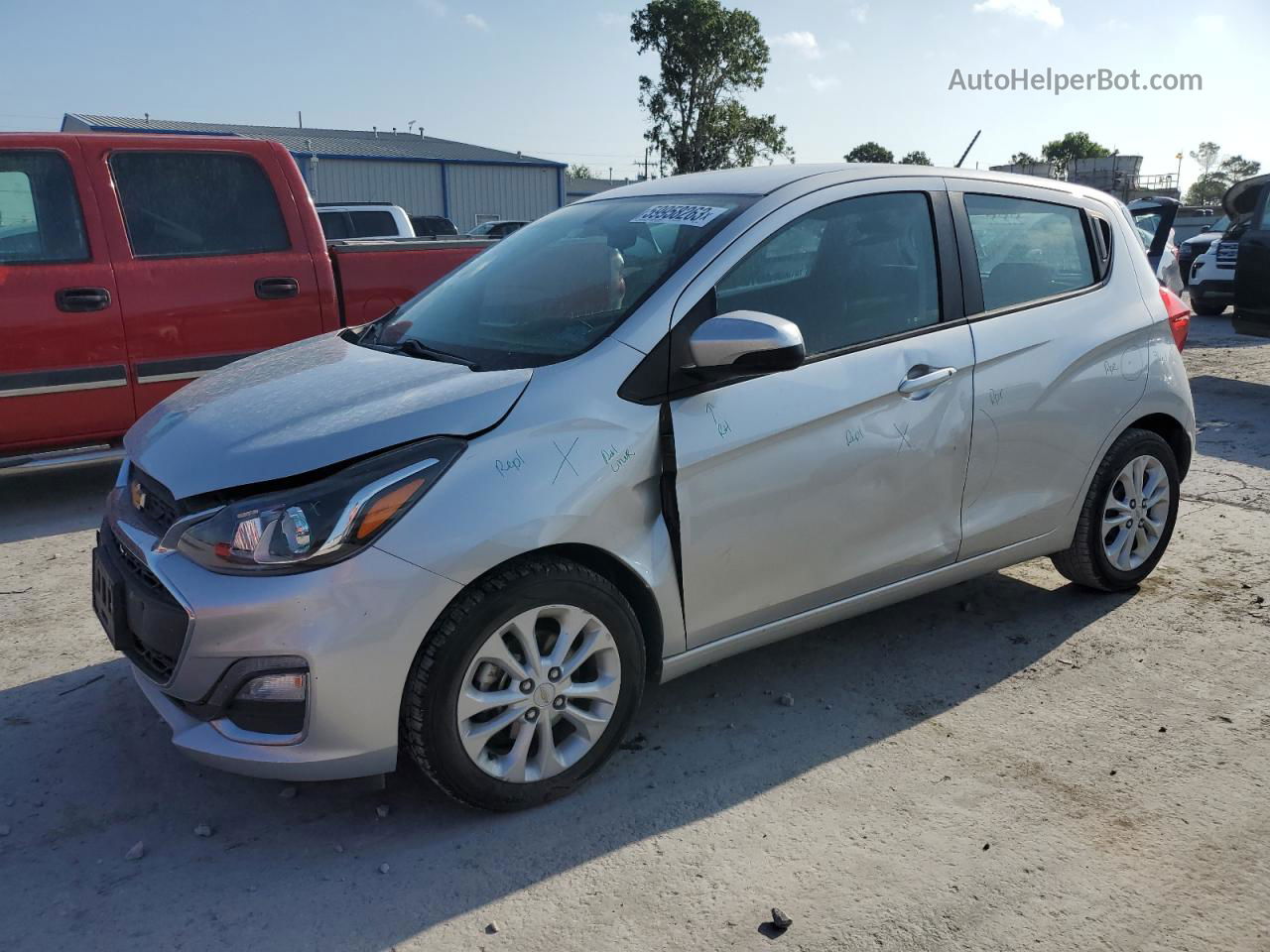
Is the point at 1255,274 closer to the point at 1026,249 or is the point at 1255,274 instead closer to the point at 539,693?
the point at 1026,249

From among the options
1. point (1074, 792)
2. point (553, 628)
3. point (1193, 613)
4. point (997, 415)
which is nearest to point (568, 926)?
point (553, 628)

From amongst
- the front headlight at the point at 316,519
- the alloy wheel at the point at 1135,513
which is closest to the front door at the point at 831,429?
the front headlight at the point at 316,519

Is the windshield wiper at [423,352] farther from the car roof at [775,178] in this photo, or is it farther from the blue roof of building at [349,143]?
the blue roof of building at [349,143]

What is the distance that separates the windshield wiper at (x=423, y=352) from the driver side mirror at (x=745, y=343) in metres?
0.67

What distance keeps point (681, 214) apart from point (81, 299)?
3693mm

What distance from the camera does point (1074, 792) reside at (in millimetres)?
3084

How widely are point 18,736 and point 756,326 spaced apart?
266 cm

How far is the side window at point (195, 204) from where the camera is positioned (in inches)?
228

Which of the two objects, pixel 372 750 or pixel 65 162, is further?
pixel 65 162

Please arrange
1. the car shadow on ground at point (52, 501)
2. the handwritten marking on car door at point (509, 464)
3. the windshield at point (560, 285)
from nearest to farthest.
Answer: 1. the handwritten marking on car door at point (509, 464)
2. the windshield at point (560, 285)
3. the car shadow on ground at point (52, 501)

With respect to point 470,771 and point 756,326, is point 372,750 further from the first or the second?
point 756,326

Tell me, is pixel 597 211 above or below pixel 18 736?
above

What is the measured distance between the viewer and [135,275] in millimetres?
5699

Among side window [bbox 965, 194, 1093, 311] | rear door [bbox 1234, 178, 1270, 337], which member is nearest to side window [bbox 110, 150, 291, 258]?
side window [bbox 965, 194, 1093, 311]
